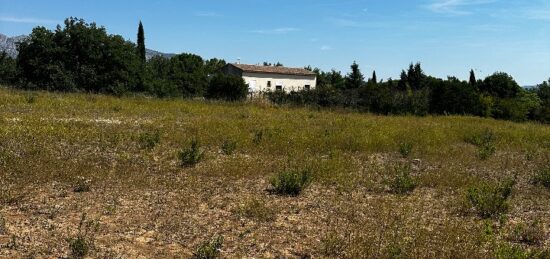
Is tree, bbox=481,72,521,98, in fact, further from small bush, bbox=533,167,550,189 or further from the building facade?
small bush, bbox=533,167,550,189

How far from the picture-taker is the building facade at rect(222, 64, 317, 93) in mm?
74688

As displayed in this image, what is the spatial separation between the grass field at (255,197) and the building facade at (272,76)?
59.4 metres

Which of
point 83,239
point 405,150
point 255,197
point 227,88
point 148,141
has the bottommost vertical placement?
point 255,197

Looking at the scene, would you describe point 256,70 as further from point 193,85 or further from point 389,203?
point 389,203

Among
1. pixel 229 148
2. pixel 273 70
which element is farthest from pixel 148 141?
pixel 273 70

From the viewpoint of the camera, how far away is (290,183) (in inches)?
328

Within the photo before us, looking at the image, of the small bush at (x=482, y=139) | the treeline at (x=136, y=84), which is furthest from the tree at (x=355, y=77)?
the small bush at (x=482, y=139)

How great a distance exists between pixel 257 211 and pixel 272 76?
69.6 meters

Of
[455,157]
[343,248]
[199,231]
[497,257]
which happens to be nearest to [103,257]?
[199,231]

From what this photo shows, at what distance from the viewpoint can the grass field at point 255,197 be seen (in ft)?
18.5

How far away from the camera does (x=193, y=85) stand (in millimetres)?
70188

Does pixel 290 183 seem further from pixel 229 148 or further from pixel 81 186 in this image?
pixel 229 148

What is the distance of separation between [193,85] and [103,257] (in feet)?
218

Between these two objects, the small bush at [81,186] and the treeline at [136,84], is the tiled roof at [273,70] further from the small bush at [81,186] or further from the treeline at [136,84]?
the small bush at [81,186]
